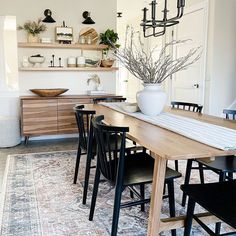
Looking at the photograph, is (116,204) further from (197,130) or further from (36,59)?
(36,59)

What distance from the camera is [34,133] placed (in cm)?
466

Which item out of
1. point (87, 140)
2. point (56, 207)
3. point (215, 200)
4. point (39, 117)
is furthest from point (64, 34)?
point (215, 200)

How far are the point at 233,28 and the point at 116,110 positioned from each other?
2689 millimetres

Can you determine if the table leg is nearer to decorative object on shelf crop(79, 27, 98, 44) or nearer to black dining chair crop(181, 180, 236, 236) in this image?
black dining chair crop(181, 180, 236, 236)

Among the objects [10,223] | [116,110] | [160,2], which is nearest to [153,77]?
[116,110]

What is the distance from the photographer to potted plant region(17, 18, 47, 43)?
486cm

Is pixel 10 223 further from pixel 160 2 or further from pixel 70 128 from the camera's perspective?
pixel 160 2

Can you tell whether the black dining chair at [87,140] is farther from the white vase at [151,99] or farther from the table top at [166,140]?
the white vase at [151,99]

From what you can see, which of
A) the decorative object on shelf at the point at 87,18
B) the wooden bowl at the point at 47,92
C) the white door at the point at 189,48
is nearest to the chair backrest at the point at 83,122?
the wooden bowl at the point at 47,92

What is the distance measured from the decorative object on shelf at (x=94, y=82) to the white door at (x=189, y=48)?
149 centimetres

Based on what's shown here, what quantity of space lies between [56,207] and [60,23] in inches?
140

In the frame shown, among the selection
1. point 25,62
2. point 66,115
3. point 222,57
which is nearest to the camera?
point 222,57

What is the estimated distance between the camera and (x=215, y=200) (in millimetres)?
1533

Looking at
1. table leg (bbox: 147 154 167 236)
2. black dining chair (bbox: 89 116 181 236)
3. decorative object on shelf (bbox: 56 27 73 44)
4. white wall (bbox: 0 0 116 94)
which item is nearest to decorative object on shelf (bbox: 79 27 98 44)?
white wall (bbox: 0 0 116 94)
